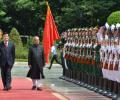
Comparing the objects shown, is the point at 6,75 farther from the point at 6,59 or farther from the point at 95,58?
the point at 95,58

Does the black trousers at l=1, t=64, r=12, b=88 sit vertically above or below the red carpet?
above

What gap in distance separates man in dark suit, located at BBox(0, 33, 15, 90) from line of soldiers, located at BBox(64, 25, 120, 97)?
9.01 feet

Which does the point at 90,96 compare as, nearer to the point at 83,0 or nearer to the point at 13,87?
the point at 13,87

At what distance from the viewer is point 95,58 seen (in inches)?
782

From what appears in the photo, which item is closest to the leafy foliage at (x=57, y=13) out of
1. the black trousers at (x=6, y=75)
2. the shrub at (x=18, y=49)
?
the shrub at (x=18, y=49)

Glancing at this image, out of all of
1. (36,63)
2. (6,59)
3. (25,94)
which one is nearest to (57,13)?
(36,63)

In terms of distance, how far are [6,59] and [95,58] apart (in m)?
3.03

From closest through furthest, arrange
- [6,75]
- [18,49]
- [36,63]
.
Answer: [6,75] → [36,63] → [18,49]

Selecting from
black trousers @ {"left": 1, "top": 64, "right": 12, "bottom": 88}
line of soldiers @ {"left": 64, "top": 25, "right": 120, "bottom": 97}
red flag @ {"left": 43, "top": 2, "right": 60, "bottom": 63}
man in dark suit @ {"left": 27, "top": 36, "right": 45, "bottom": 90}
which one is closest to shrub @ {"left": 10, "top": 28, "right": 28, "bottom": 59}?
red flag @ {"left": 43, "top": 2, "right": 60, "bottom": 63}

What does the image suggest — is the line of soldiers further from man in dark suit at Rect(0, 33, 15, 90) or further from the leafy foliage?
the leafy foliage

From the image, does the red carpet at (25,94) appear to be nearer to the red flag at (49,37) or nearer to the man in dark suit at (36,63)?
the man in dark suit at (36,63)

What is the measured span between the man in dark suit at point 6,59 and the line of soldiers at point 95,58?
2747 millimetres

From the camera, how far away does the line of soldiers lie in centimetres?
1728

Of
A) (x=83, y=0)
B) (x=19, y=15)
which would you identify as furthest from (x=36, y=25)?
(x=83, y=0)
